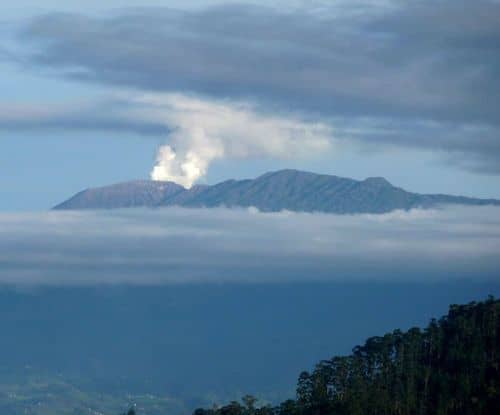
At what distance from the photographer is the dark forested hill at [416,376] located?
16100 cm

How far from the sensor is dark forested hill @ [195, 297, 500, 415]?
528ft

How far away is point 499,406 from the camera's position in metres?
154

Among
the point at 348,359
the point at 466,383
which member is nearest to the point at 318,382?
the point at 348,359

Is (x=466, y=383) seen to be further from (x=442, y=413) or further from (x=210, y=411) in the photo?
(x=210, y=411)

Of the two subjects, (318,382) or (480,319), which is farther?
(480,319)

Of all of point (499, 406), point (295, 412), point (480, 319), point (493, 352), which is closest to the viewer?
point (499, 406)

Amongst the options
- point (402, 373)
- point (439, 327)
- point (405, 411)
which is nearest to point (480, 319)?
point (439, 327)

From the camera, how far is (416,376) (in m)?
172

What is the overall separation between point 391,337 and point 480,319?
1173cm

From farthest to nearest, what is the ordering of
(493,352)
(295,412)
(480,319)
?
(480,319)
(493,352)
(295,412)

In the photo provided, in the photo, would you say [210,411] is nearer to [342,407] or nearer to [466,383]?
[342,407]

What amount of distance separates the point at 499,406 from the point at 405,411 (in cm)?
1140

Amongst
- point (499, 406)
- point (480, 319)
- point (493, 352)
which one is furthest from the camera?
point (480, 319)

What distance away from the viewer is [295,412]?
16450cm
